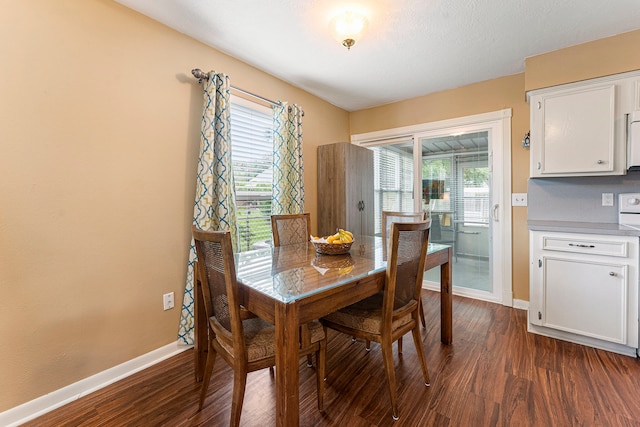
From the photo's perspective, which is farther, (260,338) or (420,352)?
(420,352)

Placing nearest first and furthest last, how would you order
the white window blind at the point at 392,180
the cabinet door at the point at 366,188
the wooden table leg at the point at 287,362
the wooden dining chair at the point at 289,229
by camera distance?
the wooden table leg at the point at 287,362, the wooden dining chair at the point at 289,229, the cabinet door at the point at 366,188, the white window blind at the point at 392,180

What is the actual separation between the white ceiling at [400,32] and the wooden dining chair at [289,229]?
1.44 m

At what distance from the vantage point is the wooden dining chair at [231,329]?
128 centimetres

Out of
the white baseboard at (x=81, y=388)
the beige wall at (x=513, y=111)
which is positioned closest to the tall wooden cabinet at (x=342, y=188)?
the beige wall at (x=513, y=111)

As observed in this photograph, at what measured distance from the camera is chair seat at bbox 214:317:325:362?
1.35 meters

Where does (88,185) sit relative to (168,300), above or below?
above

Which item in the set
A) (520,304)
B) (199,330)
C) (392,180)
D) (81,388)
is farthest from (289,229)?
(520,304)

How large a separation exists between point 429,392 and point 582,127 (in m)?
2.43

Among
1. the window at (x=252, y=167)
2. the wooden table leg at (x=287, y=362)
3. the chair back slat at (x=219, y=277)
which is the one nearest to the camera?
the wooden table leg at (x=287, y=362)

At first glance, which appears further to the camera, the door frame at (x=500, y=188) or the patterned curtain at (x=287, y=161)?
the door frame at (x=500, y=188)

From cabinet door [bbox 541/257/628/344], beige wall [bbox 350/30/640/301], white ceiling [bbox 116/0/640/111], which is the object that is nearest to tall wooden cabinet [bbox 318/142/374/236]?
beige wall [bbox 350/30/640/301]

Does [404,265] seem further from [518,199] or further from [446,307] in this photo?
[518,199]

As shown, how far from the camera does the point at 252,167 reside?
2.80m

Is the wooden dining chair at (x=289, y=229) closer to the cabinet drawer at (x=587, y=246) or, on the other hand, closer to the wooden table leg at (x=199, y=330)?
the wooden table leg at (x=199, y=330)
